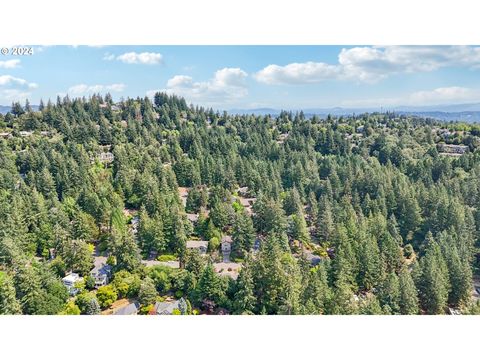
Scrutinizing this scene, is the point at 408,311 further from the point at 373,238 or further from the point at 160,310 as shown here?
the point at 160,310

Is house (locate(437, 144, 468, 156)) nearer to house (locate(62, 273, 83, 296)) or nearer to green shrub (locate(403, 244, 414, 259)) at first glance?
green shrub (locate(403, 244, 414, 259))

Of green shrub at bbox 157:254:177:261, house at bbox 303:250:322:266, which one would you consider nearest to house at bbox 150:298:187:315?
green shrub at bbox 157:254:177:261

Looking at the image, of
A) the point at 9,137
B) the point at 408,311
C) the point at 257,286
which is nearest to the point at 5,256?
the point at 257,286

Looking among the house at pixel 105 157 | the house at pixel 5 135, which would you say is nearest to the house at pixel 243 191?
the house at pixel 105 157

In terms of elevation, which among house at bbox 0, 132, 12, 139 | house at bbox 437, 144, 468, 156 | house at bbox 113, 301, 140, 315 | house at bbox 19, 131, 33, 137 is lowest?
house at bbox 113, 301, 140, 315

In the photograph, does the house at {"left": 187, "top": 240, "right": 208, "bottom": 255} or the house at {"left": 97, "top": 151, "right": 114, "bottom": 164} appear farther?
the house at {"left": 97, "top": 151, "right": 114, "bottom": 164}

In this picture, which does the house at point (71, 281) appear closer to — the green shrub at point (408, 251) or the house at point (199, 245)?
the house at point (199, 245)

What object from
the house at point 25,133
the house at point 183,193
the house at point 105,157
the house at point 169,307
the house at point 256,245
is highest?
the house at point 25,133

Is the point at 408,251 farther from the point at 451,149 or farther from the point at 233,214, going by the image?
the point at 451,149
